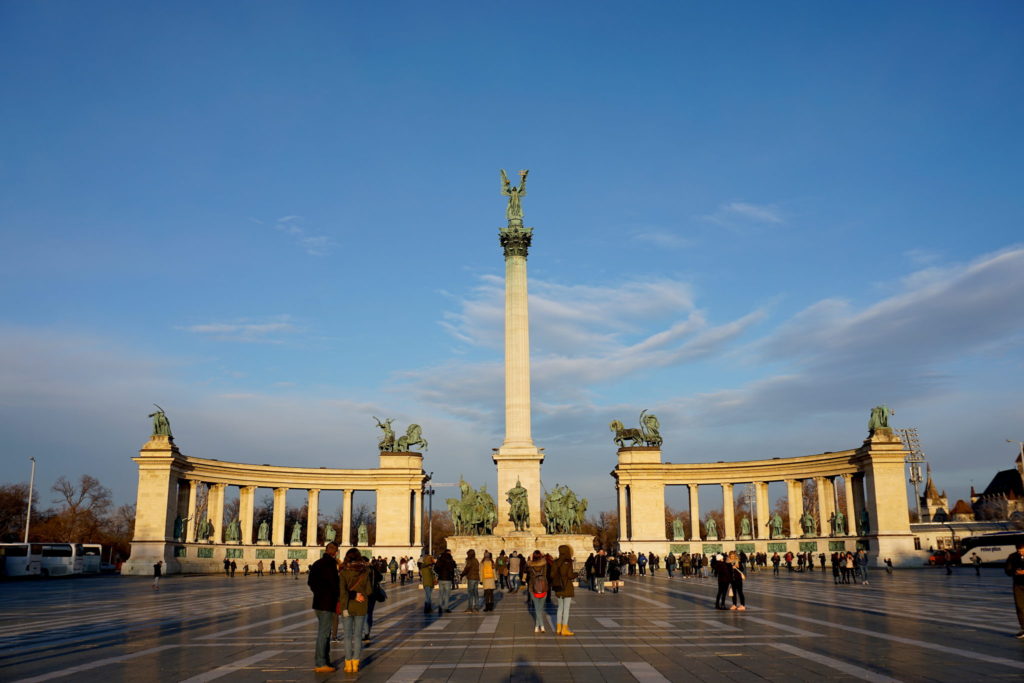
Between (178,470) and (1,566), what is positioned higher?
(178,470)

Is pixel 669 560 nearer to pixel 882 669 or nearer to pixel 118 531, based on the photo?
pixel 882 669

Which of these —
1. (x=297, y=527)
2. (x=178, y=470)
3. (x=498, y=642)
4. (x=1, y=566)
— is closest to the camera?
(x=498, y=642)

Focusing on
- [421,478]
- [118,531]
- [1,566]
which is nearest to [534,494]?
[421,478]

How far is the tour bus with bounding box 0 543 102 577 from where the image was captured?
5897 centimetres

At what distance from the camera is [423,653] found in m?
16.1

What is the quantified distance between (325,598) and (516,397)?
5086 centimetres

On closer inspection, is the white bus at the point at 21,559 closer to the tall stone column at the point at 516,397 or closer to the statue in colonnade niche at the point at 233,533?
the statue in colonnade niche at the point at 233,533

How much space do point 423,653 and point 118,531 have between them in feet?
447

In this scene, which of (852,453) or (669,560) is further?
(852,453)

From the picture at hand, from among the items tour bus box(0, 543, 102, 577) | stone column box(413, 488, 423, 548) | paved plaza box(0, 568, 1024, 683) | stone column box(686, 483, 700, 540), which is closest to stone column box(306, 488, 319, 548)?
stone column box(413, 488, 423, 548)

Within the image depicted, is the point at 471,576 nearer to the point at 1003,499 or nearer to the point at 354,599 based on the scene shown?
the point at 354,599

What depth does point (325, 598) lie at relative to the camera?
47.3 ft

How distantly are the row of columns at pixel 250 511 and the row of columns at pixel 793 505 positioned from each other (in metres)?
22.9

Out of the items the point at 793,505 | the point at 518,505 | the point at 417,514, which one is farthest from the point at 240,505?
the point at 793,505
